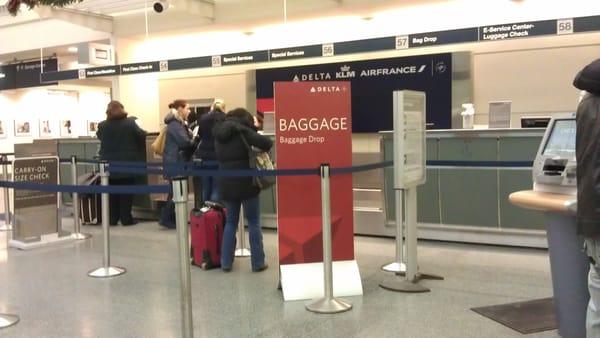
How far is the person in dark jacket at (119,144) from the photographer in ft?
26.0

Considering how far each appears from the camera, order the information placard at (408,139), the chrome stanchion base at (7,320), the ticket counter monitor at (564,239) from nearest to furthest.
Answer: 1. the ticket counter monitor at (564,239)
2. the chrome stanchion base at (7,320)
3. the information placard at (408,139)

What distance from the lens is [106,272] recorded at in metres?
5.27

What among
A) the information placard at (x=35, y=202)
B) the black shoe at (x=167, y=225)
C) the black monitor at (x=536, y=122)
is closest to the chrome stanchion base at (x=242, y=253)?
the black shoe at (x=167, y=225)

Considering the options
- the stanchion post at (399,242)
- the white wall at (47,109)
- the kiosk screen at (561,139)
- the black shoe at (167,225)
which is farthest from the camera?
the white wall at (47,109)

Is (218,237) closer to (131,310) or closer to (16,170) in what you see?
(131,310)

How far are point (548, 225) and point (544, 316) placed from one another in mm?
817

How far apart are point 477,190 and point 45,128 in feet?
40.2

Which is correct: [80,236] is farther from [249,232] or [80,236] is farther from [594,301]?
[594,301]

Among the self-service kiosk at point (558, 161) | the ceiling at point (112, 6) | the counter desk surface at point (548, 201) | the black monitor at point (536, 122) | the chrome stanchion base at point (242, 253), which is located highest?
the ceiling at point (112, 6)

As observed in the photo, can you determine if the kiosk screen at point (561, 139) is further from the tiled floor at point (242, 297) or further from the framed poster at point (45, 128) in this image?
the framed poster at point (45, 128)

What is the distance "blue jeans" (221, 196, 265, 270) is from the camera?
5.16 metres

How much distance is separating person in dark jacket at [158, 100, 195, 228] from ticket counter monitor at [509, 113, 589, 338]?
497 cm

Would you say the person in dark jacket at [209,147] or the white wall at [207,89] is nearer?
the person in dark jacket at [209,147]

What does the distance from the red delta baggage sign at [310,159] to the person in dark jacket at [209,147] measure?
186 cm
